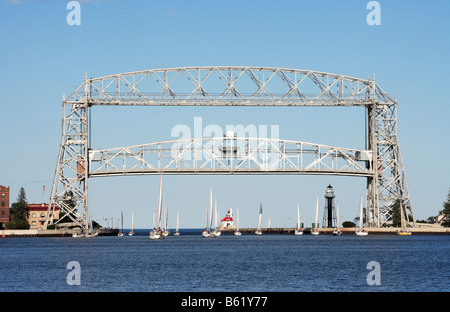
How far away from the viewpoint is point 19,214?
5246 inches

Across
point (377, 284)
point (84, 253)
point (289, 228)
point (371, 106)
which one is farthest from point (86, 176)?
point (289, 228)

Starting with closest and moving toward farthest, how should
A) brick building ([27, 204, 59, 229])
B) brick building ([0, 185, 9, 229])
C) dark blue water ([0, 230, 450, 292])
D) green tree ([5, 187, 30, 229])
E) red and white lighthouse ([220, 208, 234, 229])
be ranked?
dark blue water ([0, 230, 450, 292]), green tree ([5, 187, 30, 229]), brick building ([0, 185, 9, 229]), brick building ([27, 204, 59, 229]), red and white lighthouse ([220, 208, 234, 229])

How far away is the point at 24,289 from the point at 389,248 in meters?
42.0

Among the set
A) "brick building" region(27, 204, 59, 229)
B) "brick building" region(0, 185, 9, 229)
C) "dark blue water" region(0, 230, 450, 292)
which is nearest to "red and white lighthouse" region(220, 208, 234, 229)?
"brick building" region(27, 204, 59, 229)

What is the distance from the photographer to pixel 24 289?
3975cm

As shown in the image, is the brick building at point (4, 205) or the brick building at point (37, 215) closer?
the brick building at point (4, 205)

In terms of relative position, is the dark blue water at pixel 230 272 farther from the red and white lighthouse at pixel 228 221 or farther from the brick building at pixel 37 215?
the red and white lighthouse at pixel 228 221

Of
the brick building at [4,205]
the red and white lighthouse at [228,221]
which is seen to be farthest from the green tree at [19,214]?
the red and white lighthouse at [228,221]

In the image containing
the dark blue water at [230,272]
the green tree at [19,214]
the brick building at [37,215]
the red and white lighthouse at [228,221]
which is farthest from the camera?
the red and white lighthouse at [228,221]

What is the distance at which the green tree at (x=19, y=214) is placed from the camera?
12522cm

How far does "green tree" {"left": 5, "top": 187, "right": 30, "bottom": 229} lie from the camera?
411ft

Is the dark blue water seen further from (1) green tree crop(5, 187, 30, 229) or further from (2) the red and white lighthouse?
(2) the red and white lighthouse

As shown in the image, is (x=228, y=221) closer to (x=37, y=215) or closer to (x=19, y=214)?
(x=37, y=215)
